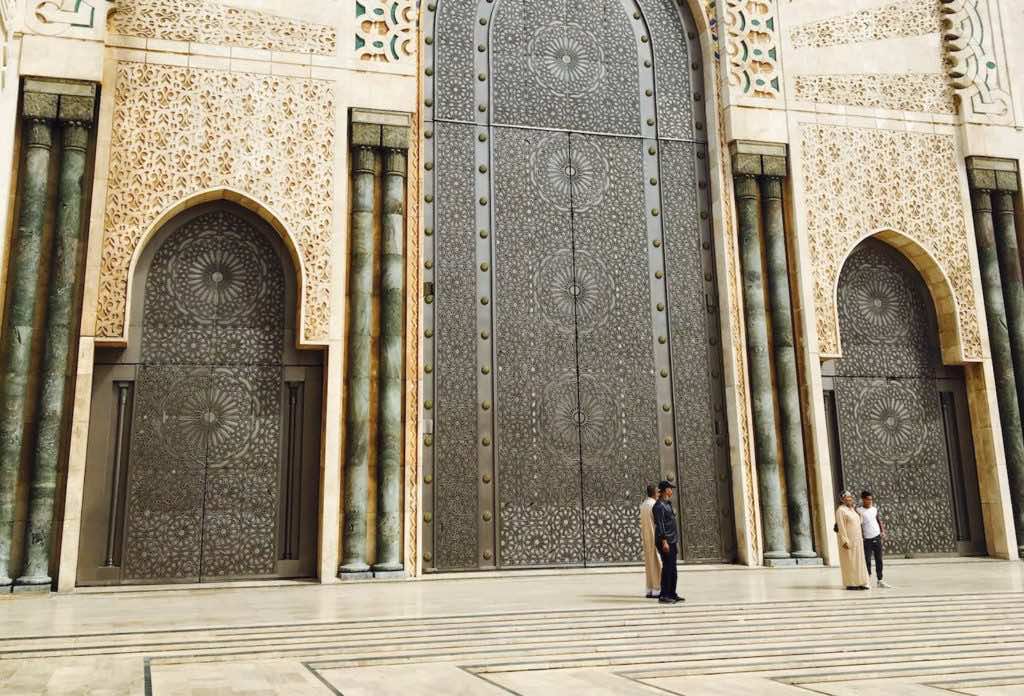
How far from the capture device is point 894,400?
7.61m

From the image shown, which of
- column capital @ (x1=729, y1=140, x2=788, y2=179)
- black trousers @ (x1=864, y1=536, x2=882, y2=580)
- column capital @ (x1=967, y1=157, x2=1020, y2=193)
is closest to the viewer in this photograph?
black trousers @ (x1=864, y1=536, x2=882, y2=580)

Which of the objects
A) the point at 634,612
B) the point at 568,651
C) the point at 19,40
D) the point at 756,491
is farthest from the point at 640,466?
the point at 19,40

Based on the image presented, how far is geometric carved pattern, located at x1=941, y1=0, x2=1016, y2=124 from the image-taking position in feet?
26.7

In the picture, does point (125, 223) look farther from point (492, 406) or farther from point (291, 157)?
point (492, 406)

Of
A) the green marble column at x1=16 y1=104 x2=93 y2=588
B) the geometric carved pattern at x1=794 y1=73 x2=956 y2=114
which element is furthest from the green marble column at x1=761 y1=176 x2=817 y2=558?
the green marble column at x1=16 y1=104 x2=93 y2=588

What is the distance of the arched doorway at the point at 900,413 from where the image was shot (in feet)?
24.3

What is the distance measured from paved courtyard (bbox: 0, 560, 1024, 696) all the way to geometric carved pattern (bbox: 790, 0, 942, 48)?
16.6 feet

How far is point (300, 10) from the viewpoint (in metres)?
6.91

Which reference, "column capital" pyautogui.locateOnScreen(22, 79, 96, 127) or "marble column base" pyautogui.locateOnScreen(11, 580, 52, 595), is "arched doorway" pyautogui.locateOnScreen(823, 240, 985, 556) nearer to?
"marble column base" pyautogui.locateOnScreen(11, 580, 52, 595)

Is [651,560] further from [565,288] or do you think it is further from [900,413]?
[900,413]

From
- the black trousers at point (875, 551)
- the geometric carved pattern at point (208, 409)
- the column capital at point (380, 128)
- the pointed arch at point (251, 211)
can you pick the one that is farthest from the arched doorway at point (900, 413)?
the geometric carved pattern at point (208, 409)

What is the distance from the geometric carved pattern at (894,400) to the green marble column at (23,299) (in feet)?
21.1

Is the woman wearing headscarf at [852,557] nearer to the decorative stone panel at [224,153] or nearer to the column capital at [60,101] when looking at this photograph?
the decorative stone panel at [224,153]

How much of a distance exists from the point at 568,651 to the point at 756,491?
403 centimetres
